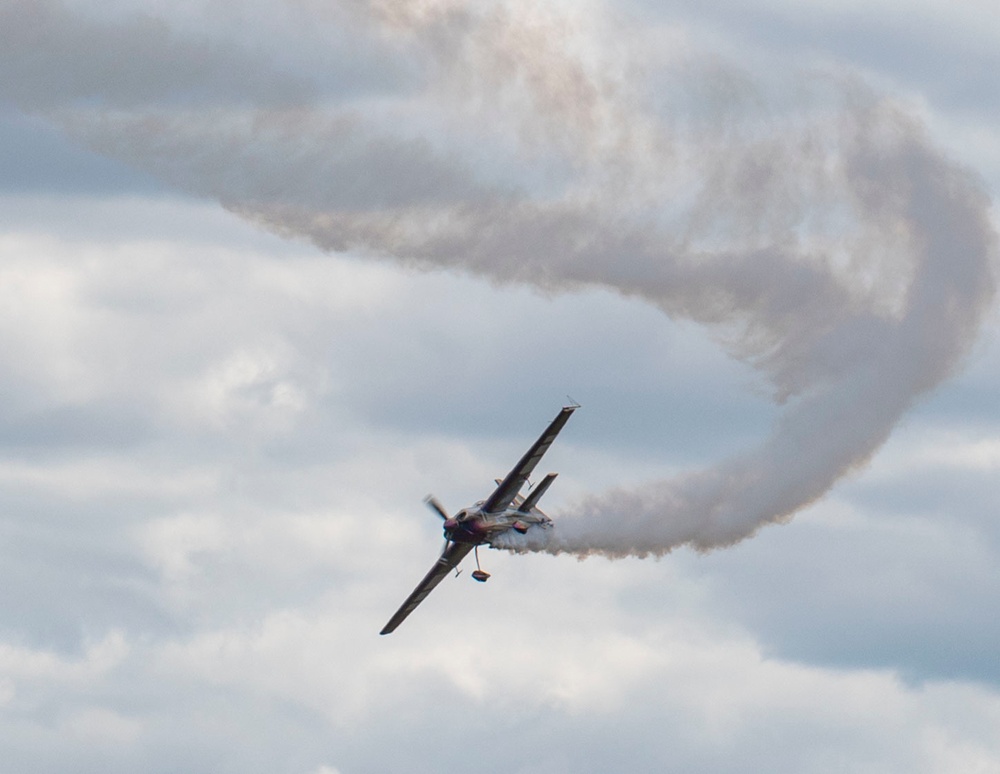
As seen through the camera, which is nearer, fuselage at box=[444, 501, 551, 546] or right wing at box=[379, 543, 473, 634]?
fuselage at box=[444, 501, 551, 546]

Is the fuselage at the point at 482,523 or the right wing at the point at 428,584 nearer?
the fuselage at the point at 482,523

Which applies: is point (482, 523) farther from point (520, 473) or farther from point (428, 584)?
point (428, 584)

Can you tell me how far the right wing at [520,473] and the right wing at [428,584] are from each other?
23.0 feet

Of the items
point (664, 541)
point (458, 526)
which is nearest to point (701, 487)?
point (664, 541)

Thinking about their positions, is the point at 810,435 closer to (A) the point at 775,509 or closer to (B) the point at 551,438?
(A) the point at 775,509

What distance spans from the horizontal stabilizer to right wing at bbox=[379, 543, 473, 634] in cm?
708

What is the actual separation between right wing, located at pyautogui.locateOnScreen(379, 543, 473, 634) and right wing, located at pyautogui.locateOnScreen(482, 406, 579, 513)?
23.0 feet

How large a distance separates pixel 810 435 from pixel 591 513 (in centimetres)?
1113

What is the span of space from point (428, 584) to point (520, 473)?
17.0 metres

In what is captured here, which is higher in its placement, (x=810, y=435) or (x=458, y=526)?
(x=810, y=435)

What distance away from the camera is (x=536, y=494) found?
351 feet

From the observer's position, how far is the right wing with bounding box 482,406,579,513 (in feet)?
351

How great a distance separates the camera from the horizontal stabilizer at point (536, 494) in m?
107

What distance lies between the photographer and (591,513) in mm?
110875
